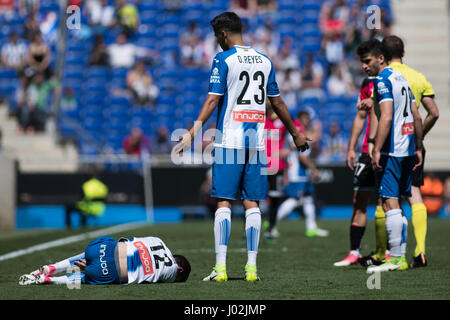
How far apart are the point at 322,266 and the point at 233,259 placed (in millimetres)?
1163

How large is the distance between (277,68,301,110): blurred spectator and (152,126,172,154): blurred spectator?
299cm

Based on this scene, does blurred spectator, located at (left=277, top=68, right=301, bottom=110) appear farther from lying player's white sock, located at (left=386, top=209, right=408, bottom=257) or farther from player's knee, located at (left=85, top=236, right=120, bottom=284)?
player's knee, located at (left=85, top=236, right=120, bottom=284)

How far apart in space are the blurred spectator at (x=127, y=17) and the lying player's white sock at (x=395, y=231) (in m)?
15.8

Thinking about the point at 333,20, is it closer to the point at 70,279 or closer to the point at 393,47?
the point at 393,47

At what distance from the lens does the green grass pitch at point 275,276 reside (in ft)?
18.0

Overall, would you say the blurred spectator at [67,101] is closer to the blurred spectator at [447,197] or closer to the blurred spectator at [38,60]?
the blurred spectator at [38,60]

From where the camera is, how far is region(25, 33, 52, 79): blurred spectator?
822 inches

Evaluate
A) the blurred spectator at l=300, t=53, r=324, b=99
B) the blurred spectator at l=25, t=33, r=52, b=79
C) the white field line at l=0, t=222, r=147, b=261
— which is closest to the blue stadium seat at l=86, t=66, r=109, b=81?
the blurred spectator at l=25, t=33, r=52, b=79

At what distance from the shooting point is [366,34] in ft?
66.5

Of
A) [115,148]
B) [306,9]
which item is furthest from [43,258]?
[306,9]

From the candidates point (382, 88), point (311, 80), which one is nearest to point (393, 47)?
point (382, 88)

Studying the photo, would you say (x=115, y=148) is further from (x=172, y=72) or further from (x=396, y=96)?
(x=396, y=96)

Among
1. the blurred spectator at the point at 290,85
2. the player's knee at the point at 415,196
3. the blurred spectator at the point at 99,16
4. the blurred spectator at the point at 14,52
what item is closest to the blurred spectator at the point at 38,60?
the blurred spectator at the point at 14,52

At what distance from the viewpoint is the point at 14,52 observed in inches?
873
